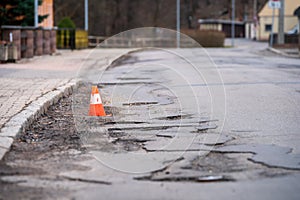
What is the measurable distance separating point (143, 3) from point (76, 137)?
82.8 m

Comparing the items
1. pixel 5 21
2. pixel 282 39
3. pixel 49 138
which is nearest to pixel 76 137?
pixel 49 138

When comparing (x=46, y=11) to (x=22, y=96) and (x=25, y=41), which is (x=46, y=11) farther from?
(x=22, y=96)

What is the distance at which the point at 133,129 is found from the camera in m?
8.55

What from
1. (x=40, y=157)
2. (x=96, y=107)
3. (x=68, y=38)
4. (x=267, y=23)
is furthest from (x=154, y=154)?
(x=267, y=23)

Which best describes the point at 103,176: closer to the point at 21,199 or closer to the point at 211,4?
the point at 21,199

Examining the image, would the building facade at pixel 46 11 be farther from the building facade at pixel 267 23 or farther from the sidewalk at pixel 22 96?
the building facade at pixel 267 23

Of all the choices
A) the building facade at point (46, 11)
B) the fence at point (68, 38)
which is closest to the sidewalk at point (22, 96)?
the building facade at point (46, 11)

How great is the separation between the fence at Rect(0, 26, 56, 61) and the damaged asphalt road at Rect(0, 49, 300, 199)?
12448 millimetres

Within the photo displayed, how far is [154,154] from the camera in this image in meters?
6.82

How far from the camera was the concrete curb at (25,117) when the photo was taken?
7.03 metres

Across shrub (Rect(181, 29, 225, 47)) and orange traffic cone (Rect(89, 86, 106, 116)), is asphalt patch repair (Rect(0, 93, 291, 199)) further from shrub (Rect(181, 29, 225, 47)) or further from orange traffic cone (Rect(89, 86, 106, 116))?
shrub (Rect(181, 29, 225, 47))

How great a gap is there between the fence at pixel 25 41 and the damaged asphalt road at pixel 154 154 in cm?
1245

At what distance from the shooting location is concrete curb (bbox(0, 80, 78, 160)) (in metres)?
7.03

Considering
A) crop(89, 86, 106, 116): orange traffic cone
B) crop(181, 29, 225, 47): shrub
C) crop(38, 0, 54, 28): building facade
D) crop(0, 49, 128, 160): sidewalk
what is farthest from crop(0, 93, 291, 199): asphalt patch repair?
crop(181, 29, 225, 47): shrub
